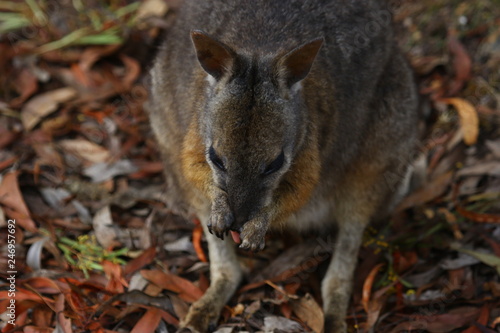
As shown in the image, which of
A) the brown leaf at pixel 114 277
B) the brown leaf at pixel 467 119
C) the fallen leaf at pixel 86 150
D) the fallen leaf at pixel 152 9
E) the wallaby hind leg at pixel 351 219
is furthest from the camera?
the fallen leaf at pixel 152 9

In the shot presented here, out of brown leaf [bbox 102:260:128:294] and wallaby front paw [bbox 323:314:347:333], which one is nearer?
wallaby front paw [bbox 323:314:347:333]

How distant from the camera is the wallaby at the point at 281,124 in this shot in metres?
2.89

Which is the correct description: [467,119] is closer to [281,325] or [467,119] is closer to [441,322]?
[441,322]

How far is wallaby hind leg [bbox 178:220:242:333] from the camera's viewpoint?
11.7 ft

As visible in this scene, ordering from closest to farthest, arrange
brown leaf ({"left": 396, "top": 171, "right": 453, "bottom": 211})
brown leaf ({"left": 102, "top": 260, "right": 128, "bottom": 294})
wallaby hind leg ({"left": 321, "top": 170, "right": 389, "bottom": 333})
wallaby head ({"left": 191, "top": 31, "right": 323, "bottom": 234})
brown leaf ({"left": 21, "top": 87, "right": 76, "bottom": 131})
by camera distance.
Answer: wallaby head ({"left": 191, "top": 31, "right": 323, "bottom": 234}) < brown leaf ({"left": 102, "top": 260, "right": 128, "bottom": 294}) < wallaby hind leg ({"left": 321, "top": 170, "right": 389, "bottom": 333}) < brown leaf ({"left": 396, "top": 171, "right": 453, "bottom": 211}) < brown leaf ({"left": 21, "top": 87, "right": 76, "bottom": 131})

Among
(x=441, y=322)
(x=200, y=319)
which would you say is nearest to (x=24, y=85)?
(x=200, y=319)

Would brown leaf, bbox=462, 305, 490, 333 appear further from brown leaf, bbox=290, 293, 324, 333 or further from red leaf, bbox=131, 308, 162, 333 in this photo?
red leaf, bbox=131, 308, 162, 333

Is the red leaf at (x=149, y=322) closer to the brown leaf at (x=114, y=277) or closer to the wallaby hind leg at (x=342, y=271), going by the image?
the brown leaf at (x=114, y=277)

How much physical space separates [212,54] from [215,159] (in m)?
0.49

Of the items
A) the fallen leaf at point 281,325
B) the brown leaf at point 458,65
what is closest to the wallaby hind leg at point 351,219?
the fallen leaf at point 281,325

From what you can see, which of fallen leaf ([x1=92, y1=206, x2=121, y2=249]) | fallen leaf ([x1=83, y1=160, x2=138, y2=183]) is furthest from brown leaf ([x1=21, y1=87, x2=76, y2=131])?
fallen leaf ([x1=92, y1=206, x2=121, y2=249])

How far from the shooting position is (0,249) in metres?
3.90

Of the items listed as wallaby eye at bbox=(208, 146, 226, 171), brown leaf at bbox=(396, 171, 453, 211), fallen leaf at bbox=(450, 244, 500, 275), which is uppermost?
wallaby eye at bbox=(208, 146, 226, 171)

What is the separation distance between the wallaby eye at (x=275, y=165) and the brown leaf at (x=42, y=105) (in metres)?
2.59
